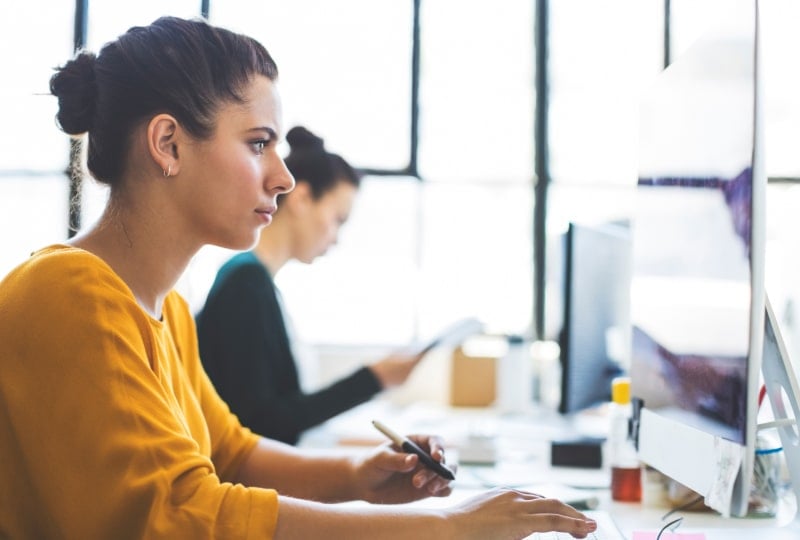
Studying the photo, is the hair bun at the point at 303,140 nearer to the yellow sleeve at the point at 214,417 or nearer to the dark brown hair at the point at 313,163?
the dark brown hair at the point at 313,163

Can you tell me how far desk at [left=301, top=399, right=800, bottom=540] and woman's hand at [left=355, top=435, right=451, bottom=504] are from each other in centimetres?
4

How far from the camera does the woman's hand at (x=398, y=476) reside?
118 centimetres

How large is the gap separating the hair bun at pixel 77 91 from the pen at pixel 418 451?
619 millimetres

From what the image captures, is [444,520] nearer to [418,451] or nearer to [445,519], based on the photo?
[445,519]

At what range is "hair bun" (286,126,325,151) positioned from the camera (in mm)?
1993

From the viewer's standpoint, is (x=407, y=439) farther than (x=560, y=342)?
No

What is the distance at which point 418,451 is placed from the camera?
1180 mm

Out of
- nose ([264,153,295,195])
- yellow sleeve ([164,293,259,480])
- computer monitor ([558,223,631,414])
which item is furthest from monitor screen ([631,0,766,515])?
yellow sleeve ([164,293,259,480])

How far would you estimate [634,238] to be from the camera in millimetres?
1315

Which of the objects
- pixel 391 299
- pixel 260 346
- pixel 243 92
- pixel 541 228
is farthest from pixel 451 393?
pixel 243 92

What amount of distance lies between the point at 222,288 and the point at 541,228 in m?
2.25

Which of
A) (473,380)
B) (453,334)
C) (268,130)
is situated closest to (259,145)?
(268,130)

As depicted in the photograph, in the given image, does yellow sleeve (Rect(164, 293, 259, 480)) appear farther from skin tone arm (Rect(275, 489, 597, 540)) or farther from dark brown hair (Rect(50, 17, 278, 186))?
skin tone arm (Rect(275, 489, 597, 540))

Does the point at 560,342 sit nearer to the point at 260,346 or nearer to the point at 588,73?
the point at 260,346
